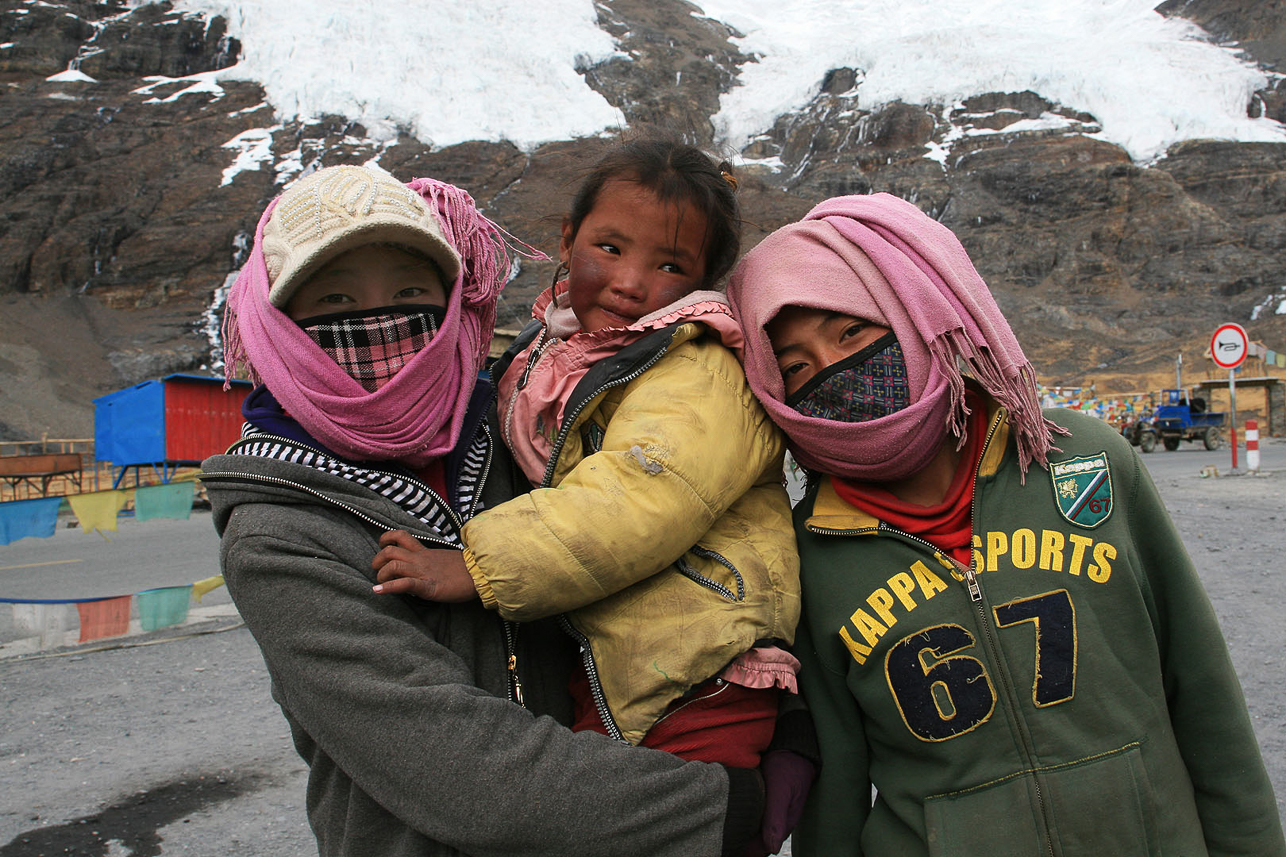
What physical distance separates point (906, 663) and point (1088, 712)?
1.07 feet

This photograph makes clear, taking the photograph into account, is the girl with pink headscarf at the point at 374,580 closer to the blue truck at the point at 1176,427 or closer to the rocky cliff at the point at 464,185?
the blue truck at the point at 1176,427

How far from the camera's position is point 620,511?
1.39m

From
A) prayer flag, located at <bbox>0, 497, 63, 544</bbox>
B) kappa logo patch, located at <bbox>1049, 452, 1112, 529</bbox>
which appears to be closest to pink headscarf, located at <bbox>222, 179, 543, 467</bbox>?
kappa logo patch, located at <bbox>1049, 452, 1112, 529</bbox>

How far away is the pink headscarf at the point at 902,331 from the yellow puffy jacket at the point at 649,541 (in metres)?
0.15

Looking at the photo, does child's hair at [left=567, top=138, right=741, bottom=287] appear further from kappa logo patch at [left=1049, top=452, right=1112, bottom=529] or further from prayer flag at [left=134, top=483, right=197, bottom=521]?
prayer flag at [left=134, top=483, right=197, bottom=521]

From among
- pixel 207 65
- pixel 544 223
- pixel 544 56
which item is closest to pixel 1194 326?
pixel 544 56

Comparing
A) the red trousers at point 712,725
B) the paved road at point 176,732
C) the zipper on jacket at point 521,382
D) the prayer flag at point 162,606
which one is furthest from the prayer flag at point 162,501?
the red trousers at point 712,725

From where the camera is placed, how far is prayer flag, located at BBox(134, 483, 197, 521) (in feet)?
28.6

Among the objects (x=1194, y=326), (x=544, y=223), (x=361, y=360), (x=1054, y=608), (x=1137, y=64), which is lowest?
(x=1194, y=326)

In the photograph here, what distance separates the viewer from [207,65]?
→ 69500mm

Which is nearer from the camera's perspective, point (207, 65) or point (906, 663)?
point (906, 663)

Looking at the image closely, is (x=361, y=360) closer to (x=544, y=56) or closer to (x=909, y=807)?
(x=909, y=807)

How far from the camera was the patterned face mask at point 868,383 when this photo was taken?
169 centimetres

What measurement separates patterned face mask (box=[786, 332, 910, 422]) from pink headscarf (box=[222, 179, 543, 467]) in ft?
2.31
